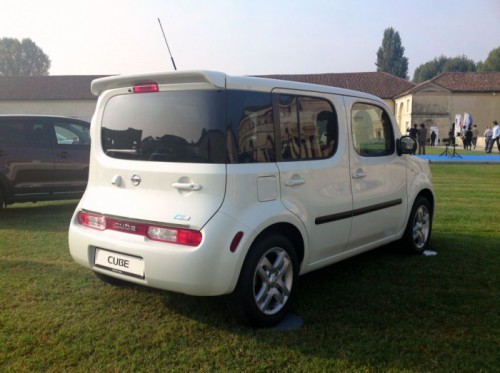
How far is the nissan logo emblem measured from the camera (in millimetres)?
3451

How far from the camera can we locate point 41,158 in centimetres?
761

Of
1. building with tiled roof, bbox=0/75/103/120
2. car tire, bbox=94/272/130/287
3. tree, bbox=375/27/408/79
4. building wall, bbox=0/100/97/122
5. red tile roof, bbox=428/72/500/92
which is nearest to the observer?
car tire, bbox=94/272/130/287

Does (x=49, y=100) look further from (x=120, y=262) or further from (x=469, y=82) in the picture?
(x=120, y=262)

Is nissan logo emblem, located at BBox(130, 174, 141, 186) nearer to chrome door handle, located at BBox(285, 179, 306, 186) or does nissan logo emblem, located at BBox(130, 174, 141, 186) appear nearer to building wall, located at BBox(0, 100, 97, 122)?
chrome door handle, located at BBox(285, 179, 306, 186)

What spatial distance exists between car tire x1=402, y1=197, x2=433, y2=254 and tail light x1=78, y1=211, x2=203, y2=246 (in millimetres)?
2980

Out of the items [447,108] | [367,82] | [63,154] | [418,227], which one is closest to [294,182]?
[418,227]

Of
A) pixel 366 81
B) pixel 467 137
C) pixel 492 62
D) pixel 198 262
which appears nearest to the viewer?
pixel 198 262

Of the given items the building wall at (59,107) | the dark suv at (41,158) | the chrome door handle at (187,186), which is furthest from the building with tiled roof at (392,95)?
the chrome door handle at (187,186)

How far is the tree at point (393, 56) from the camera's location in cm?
9780

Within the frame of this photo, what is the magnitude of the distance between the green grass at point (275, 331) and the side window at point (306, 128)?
1.27 meters

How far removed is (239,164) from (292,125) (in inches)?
27.0

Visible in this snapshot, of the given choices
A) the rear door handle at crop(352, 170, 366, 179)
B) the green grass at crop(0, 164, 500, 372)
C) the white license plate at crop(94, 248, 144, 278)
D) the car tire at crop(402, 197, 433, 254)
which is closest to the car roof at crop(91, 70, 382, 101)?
the rear door handle at crop(352, 170, 366, 179)

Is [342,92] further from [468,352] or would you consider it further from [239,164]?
[468,352]

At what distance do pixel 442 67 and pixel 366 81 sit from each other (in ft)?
213
